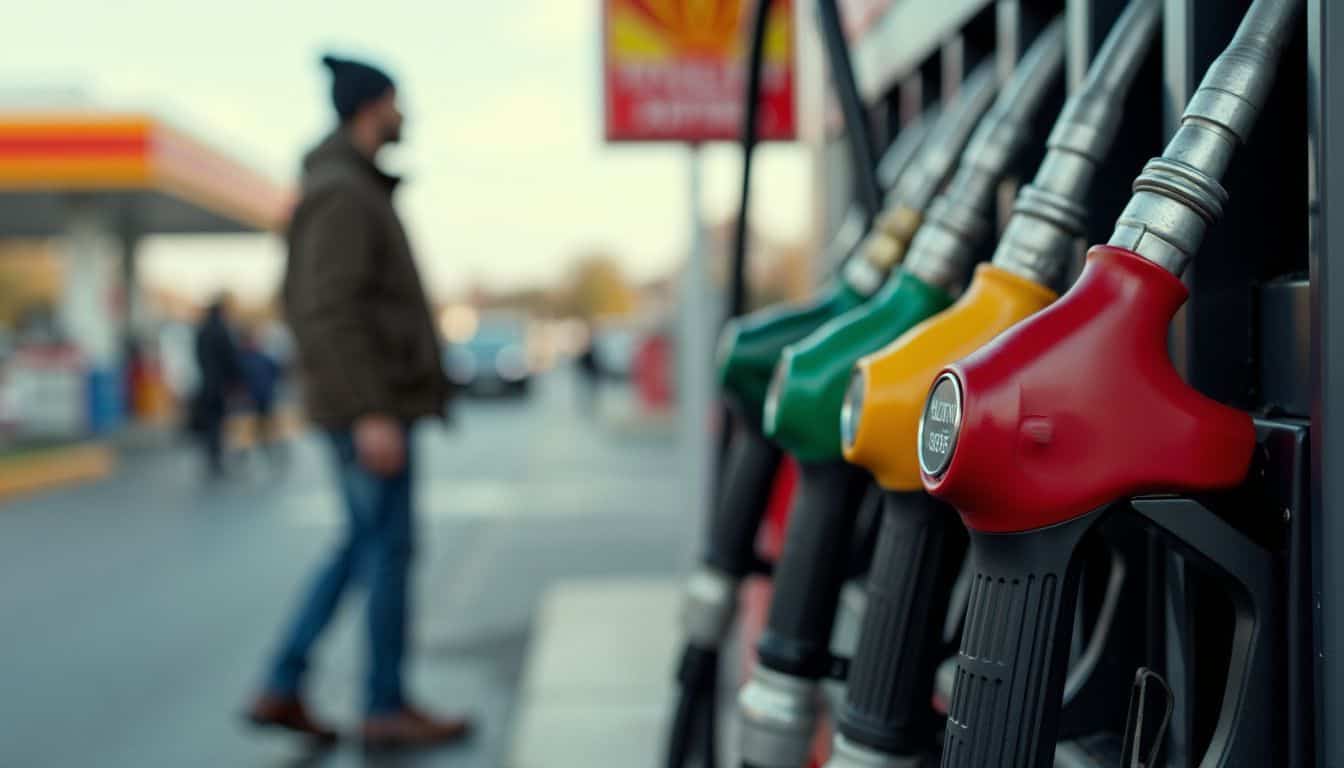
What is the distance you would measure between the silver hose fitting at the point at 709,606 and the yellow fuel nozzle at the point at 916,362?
0.76 meters

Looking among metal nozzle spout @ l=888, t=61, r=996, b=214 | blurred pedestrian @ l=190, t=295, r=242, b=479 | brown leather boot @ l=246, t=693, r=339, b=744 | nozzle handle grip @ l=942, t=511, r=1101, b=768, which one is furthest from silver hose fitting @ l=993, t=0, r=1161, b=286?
blurred pedestrian @ l=190, t=295, r=242, b=479

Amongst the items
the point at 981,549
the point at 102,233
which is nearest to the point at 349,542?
the point at 981,549

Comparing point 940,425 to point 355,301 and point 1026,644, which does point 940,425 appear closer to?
point 1026,644

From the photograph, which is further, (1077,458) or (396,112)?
(396,112)

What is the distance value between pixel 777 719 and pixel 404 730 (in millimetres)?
2830

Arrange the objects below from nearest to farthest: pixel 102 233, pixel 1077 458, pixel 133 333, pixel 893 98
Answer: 1. pixel 1077 458
2. pixel 893 98
3. pixel 102 233
4. pixel 133 333

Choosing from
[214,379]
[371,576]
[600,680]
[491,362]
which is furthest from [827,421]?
[491,362]

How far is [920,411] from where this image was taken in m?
1.08

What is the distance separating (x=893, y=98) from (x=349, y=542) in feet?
6.75

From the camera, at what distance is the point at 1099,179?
1.38 m

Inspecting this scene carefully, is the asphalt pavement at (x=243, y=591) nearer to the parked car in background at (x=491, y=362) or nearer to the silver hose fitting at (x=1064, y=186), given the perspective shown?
the silver hose fitting at (x=1064, y=186)

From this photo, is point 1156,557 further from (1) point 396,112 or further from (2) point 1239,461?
(1) point 396,112

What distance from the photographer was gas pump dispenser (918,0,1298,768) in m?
0.87

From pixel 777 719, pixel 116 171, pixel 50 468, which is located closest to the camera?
pixel 777 719
